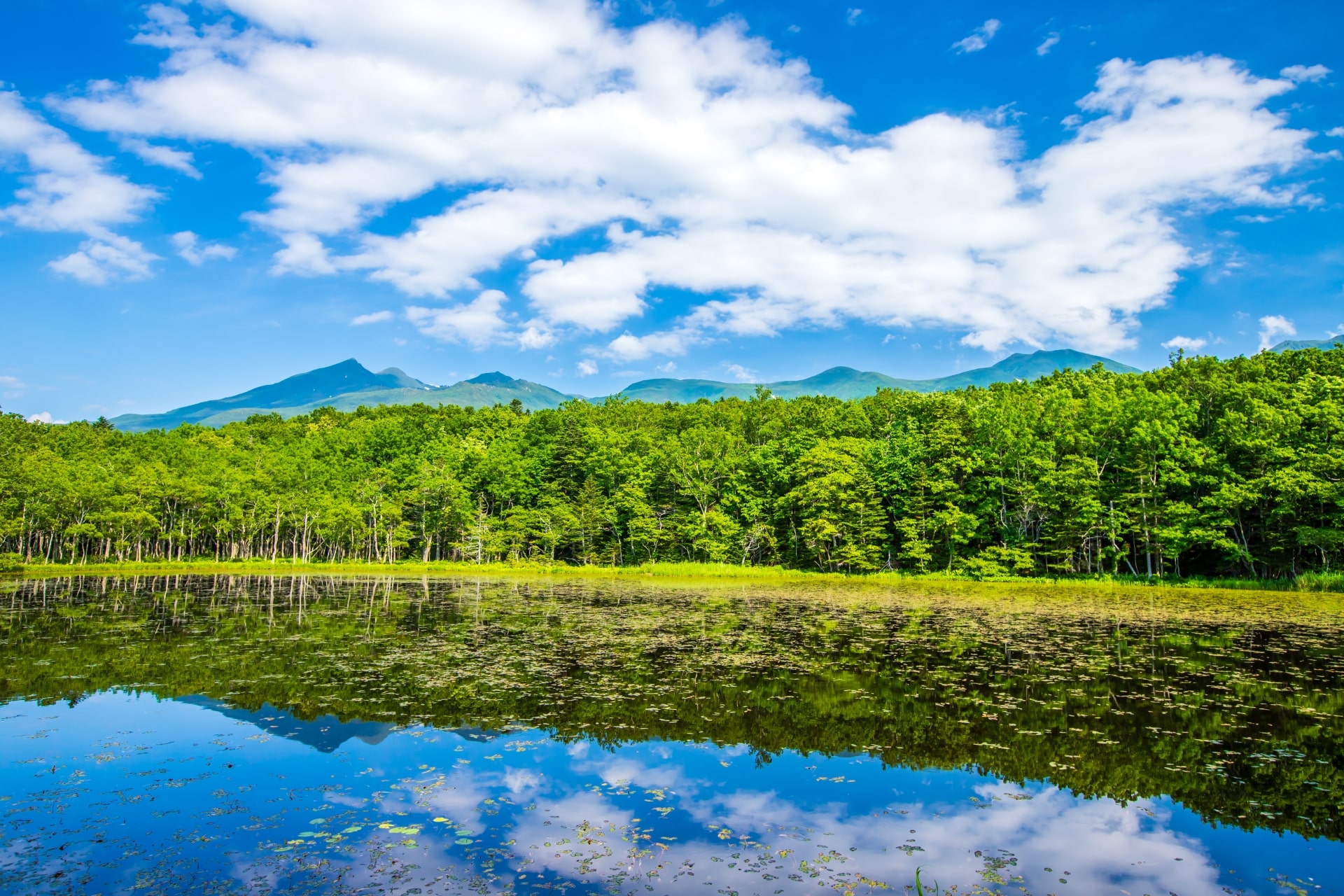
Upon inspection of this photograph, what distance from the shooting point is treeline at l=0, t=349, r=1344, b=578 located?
44.1 meters

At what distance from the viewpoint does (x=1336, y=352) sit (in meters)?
49.9

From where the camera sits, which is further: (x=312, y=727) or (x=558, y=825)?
(x=312, y=727)

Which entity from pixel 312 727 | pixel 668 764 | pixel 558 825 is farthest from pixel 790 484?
pixel 558 825

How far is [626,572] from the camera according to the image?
58.6 m

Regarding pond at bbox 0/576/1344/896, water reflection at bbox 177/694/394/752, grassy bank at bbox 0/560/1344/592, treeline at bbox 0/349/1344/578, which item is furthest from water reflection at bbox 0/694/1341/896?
treeline at bbox 0/349/1344/578

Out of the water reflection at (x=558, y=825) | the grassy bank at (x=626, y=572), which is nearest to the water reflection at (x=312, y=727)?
the water reflection at (x=558, y=825)

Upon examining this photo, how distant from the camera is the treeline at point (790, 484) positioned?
1737 inches

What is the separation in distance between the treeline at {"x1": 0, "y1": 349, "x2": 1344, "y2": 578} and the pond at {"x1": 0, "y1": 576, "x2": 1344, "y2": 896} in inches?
1156

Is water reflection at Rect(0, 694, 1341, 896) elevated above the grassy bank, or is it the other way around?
water reflection at Rect(0, 694, 1341, 896)

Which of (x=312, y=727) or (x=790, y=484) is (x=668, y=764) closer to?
(x=312, y=727)

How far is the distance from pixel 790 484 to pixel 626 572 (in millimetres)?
16640

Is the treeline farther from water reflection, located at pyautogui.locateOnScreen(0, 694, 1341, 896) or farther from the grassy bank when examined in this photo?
water reflection, located at pyautogui.locateOnScreen(0, 694, 1341, 896)

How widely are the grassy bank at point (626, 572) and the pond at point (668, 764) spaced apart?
25710 millimetres

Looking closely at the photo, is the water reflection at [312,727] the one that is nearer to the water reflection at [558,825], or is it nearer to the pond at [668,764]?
the pond at [668,764]
